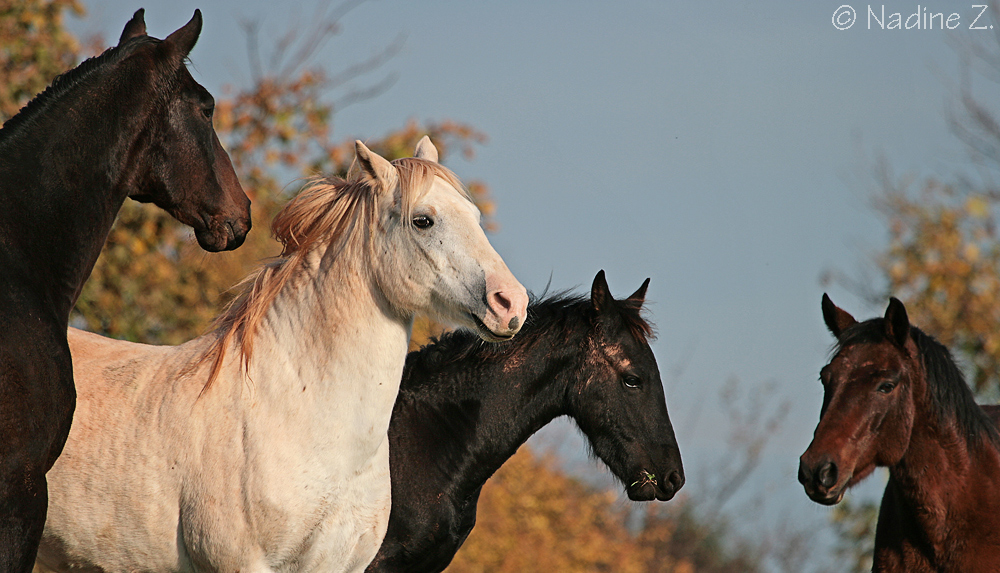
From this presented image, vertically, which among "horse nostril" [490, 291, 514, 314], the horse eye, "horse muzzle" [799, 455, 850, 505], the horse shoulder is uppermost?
the horse eye

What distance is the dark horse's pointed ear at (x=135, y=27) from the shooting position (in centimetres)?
390

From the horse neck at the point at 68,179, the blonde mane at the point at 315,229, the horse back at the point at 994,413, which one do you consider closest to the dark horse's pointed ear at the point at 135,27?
the horse neck at the point at 68,179

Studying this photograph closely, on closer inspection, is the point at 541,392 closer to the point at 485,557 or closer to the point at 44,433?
the point at 44,433

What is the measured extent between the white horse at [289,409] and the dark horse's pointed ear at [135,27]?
994mm

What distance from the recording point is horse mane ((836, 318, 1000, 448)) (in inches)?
214

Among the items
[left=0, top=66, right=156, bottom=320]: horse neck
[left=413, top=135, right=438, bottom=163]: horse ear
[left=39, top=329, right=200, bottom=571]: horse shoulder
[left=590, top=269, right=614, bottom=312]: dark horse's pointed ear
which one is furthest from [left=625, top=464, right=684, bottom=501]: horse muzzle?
[left=0, top=66, right=156, bottom=320]: horse neck

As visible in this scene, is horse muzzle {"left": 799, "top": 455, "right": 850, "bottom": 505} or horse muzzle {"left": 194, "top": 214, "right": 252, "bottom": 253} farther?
horse muzzle {"left": 799, "top": 455, "right": 850, "bottom": 505}

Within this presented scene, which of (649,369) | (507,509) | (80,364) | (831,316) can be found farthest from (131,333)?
(507,509)

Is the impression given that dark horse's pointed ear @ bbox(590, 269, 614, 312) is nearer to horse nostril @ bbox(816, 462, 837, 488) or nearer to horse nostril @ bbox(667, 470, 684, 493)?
horse nostril @ bbox(667, 470, 684, 493)

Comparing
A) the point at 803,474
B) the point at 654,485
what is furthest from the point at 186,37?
the point at 803,474

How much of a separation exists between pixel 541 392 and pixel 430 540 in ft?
3.33

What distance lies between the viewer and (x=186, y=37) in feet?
12.5

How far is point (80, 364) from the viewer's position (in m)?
4.48

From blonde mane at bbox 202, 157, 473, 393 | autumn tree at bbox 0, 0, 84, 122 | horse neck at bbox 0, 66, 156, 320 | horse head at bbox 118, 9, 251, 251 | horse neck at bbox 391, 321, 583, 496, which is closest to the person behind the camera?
horse neck at bbox 0, 66, 156, 320
